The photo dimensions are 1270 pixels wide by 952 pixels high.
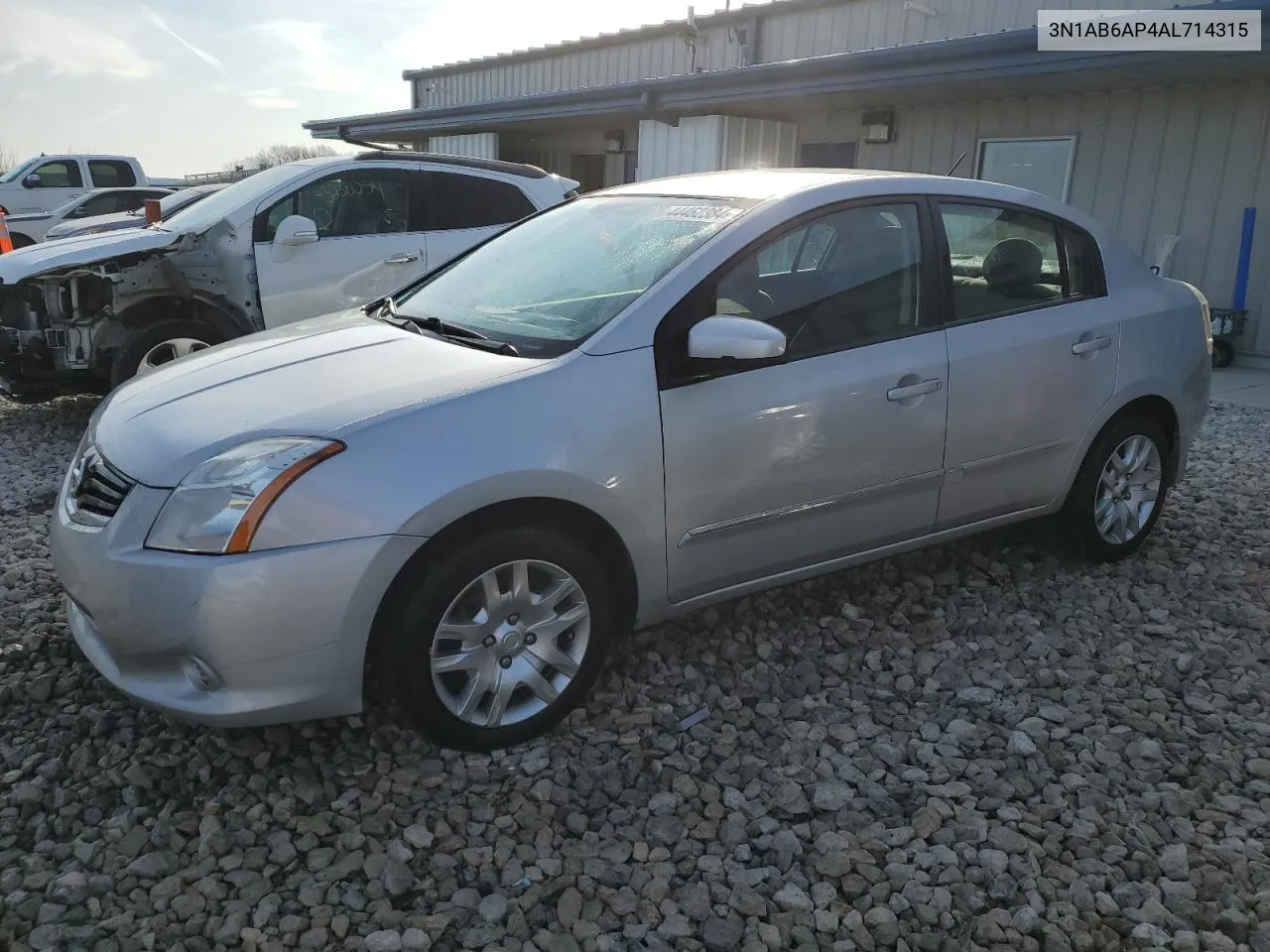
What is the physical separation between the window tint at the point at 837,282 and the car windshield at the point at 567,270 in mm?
224

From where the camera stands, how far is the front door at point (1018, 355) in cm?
355

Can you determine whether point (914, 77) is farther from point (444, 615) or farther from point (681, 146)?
point (444, 615)

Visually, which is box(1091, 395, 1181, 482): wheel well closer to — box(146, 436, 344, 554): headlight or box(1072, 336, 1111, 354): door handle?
box(1072, 336, 1111, 354): door handle

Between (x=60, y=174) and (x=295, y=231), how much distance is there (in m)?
14.5

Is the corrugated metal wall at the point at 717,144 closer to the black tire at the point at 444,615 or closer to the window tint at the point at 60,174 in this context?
the black tire at the point at 444,615

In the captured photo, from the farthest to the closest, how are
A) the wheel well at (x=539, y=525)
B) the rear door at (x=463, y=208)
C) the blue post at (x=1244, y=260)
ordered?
1. the blue post at (x=1244, y=260)
2. the rear door at (x=463, y=208)
3. the wheel well at (x=539, y=525)

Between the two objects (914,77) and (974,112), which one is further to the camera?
(974,112)

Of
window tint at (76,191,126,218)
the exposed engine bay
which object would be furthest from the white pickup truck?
the exposed engine bay

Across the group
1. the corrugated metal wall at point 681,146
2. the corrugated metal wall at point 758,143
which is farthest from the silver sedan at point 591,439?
the corrugated metal wall at point 758,143

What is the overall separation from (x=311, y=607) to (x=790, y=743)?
1.49m

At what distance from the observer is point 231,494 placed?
2.44m

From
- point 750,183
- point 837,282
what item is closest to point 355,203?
point 750,183

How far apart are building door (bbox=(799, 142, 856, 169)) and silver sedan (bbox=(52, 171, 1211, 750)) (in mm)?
8228

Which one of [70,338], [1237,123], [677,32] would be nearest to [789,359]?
[70,338]
